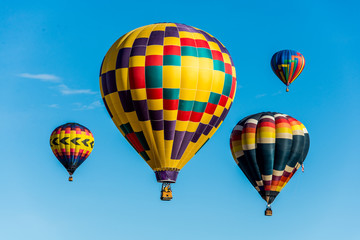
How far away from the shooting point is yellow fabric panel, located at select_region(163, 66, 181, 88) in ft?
121

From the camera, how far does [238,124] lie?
4450cm

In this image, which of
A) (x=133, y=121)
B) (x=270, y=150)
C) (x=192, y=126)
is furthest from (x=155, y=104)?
(x=270, y=150)

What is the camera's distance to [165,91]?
36.9 m

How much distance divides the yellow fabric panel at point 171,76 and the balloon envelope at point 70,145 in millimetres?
17424

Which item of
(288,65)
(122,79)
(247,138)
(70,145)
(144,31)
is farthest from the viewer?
(70,145)

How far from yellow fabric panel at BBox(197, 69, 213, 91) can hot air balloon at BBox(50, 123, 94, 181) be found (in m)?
17.6

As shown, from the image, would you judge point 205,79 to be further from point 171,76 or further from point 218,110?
point 218,110

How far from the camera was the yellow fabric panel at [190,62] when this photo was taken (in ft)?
121

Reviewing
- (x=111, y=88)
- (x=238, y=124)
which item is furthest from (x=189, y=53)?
(x=238, y=124)

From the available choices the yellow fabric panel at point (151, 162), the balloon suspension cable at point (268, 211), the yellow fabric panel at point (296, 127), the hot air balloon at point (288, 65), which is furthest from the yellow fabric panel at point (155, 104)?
the hot air balloon at point (288, 65)

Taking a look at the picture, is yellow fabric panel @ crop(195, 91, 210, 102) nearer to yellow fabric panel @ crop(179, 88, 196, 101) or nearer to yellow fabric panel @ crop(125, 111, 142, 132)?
yellow fabric panel @ crop(179, 88, 196, 101)

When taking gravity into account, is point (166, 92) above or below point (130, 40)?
below

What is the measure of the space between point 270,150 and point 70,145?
15.2m

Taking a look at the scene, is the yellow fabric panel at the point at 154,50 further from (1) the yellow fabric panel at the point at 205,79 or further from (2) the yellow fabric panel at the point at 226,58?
(2) the yellow fabric panel at the point at 226,58
